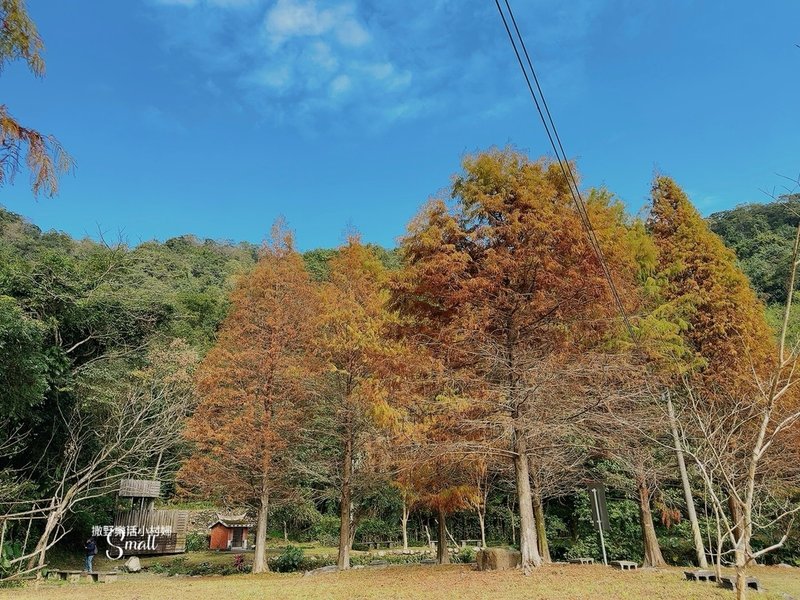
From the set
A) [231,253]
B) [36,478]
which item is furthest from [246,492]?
[231,253]

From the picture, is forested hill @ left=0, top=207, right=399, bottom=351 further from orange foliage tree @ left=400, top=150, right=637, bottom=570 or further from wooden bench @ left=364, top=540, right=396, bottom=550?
wooden bench @ left=364, top=540, right=396, bottom=550

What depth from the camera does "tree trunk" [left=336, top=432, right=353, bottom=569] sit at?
13484mm

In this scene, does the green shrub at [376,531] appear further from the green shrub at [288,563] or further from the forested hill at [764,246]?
the forested hill at [764,246]

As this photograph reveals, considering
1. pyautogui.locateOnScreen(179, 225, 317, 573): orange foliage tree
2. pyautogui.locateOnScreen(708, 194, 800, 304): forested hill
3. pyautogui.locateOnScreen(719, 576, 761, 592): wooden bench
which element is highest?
pyautogui.locateOnScreen(708, 194, 800, 304): forested hill

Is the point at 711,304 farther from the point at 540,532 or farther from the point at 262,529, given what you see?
the point at 262,529

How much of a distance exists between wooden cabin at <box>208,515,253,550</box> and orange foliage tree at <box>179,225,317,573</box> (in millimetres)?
9529

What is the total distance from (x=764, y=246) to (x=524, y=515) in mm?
38583

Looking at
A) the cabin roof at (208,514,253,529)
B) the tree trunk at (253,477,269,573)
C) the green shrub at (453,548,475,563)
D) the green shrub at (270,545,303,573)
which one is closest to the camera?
the tree trunk at (253,477,269,573)

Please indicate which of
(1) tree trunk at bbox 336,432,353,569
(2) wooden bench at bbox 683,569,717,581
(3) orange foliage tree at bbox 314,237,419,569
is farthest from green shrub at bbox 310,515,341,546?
(2) wooden bench at bbox 683,569,717,581

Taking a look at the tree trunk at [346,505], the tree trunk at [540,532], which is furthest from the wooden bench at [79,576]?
A: the tree trunk at [540,532]

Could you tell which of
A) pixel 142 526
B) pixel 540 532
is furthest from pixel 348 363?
pixel 142 526

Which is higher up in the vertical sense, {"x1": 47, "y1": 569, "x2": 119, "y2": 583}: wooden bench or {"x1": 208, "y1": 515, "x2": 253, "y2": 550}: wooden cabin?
{"x1": 208, "y1": 515, "x2": 253, "y2": 550}: wooden cabin

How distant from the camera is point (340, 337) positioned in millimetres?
13789

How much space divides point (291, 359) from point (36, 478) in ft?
32.0
